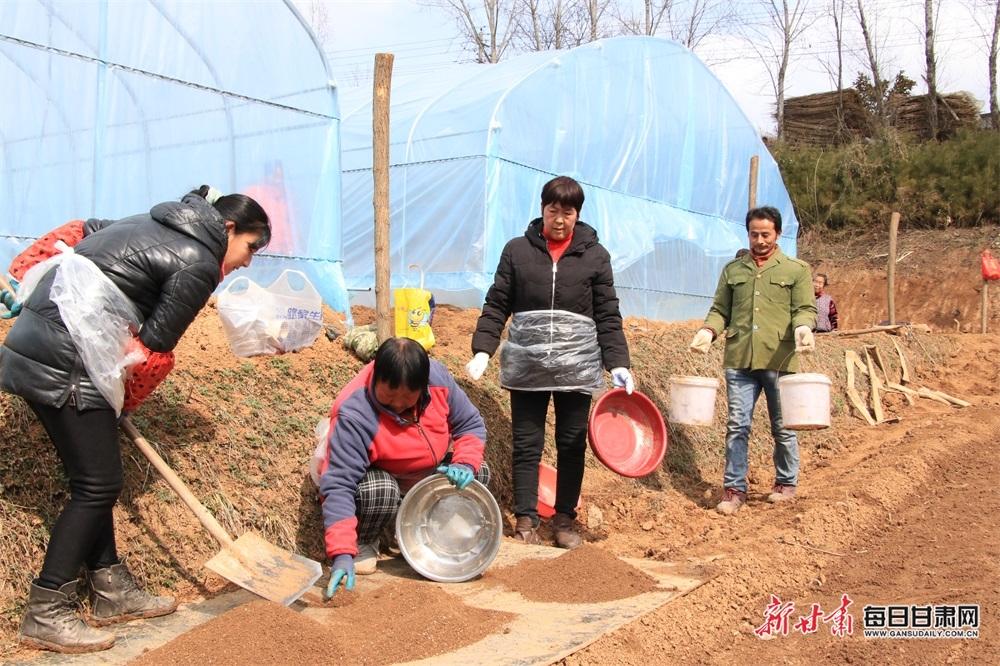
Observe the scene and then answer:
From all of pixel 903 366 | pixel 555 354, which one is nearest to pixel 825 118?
pixel 903 366

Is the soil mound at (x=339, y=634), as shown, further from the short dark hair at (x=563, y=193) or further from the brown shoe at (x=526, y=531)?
the short dark hair at (x=563, y=193)

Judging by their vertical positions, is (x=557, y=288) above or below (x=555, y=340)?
above

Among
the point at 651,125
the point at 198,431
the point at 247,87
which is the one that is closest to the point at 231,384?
the point at 198,431

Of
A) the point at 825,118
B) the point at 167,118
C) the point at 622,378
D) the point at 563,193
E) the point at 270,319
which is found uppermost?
the point at 825,118

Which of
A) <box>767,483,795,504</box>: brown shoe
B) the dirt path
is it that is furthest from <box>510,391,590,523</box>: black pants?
<box>767,483,795,504</box>: brown shoe

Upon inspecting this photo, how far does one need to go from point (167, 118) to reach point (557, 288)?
3.75m

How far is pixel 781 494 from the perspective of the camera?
5.71 meters

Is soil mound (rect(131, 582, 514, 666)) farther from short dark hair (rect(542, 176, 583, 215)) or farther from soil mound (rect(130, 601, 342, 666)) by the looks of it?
short dark hair (rect(542, 176, 583, 215))

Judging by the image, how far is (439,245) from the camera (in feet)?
31.0

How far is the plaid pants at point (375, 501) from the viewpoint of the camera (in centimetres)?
376

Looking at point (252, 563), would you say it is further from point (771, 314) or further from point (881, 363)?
point (881, 363)

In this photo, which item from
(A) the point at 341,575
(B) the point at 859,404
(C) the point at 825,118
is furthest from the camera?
(C) the point at 825,118

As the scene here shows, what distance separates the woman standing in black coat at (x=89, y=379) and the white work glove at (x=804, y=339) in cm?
327

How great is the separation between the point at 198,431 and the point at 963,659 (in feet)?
10.5
